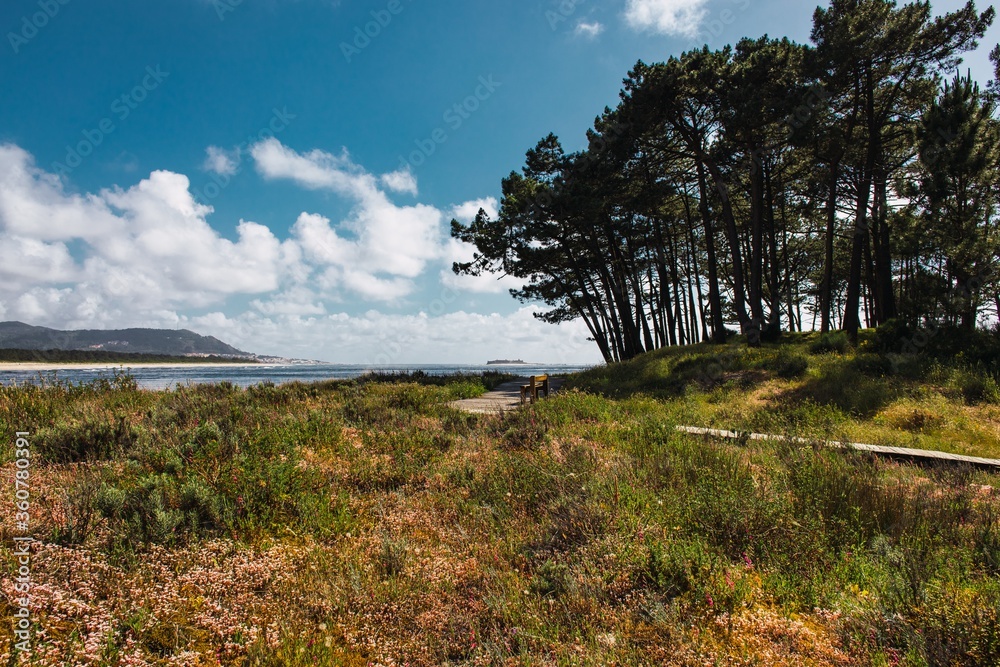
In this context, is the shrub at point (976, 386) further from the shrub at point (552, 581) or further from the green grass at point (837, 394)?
the shrub at point (552, 581)

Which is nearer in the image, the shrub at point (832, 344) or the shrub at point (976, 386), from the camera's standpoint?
the shrub at point (976, 386)

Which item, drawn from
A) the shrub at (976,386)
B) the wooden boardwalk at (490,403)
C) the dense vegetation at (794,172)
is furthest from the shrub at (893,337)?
the wooden boardwalk at (490,403)

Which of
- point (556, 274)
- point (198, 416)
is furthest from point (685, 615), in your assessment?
point (556, 274)

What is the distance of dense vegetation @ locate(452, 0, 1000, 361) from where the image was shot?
1695 cm

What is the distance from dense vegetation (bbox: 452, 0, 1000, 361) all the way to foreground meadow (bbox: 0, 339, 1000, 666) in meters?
16.1

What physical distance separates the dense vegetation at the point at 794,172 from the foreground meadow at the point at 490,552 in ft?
52.9

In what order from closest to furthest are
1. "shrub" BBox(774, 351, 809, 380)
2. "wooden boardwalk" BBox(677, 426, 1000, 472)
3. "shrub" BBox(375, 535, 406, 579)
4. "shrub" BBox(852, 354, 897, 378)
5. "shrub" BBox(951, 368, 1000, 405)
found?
"shrub" BBox(375, 535, 406, 579) < "wooden boardwalk" BBox(677, 426, 1000, 472) < "shrub" BBox(951, 368, 1000, 405) < "shrub" BBox(852, 354, 897, 378) < "shrub" BBox(774, 351, 809, 380)

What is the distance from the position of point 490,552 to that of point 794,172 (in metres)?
29.9

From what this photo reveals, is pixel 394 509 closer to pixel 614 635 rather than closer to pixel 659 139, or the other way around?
pixel 614 635

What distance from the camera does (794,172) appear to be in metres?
25.5

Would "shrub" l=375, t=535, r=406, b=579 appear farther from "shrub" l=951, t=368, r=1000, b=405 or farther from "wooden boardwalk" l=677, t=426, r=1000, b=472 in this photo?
"shrub" l=951, t=368, r=1000, b=405

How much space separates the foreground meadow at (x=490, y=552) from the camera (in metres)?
2.67

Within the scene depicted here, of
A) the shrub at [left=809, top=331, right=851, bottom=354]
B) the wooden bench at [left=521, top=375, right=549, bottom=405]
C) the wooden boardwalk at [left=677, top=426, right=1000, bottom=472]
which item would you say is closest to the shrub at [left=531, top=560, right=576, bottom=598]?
the wooden boardwalk at [left=677, top=426, right=1000, bottom=472]

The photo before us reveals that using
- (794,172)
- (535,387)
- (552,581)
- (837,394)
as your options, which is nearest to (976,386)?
(837,394)
